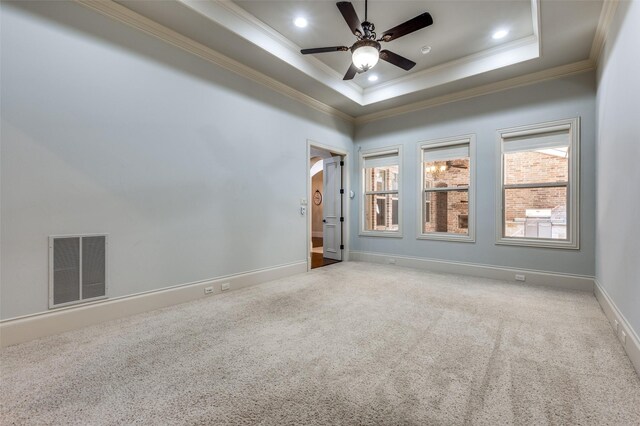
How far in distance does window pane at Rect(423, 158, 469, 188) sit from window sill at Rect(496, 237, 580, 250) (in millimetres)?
1197

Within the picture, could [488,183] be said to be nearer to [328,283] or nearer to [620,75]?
[620,75]

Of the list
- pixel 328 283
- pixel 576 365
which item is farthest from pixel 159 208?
pixel 576 365

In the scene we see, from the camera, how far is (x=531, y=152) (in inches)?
176

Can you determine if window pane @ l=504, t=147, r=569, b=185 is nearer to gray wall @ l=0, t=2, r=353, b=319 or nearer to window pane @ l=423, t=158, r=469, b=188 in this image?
window pane @ l=423, t=158, r=469, b=188

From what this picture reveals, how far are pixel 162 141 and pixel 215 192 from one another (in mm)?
880

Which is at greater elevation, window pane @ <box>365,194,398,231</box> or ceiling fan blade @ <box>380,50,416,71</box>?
ceiling fan blade @ <box>380,50,416,71</box>

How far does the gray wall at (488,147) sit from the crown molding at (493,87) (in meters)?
0.08

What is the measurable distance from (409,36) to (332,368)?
4.18 m

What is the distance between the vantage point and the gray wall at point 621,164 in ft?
6.90

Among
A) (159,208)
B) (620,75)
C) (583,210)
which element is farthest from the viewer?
(583,210)

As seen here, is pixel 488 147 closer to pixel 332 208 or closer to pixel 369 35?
pixel 369 35

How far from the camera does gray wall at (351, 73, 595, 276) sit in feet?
13.0

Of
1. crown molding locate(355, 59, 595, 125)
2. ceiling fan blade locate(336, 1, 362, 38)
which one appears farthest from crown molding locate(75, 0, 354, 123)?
ceiling fan blade locate(336, 1, 362, 38)

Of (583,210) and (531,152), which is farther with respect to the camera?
(531,152)
